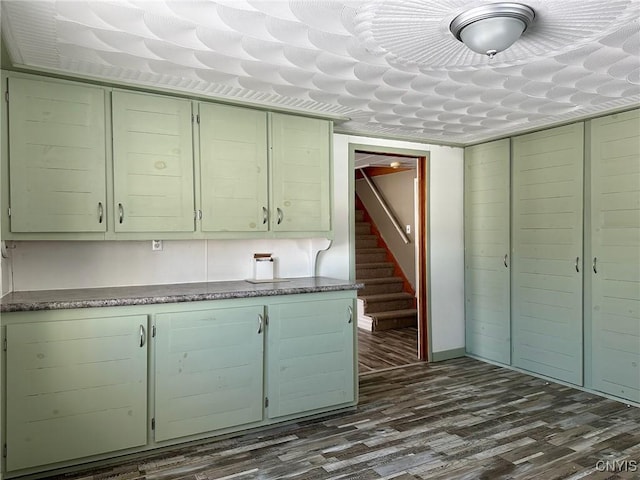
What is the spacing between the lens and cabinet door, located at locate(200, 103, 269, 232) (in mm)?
3068

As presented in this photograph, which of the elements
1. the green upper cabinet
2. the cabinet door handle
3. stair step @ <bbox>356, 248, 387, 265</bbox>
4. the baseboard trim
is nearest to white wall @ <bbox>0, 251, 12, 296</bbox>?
the green upper cabinet

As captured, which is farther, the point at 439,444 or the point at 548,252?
the point at 548,252

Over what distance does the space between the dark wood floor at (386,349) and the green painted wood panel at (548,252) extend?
111 centimetres

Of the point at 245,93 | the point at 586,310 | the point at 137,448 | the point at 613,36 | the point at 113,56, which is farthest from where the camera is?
the point at 586,310

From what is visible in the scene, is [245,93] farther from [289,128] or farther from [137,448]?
[137,448]

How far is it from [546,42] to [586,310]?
2.35 meters

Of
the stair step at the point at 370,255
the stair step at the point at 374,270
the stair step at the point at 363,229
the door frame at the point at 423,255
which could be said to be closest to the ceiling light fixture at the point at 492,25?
the door frame at the point at 423,255

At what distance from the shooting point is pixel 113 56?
7.97 feet

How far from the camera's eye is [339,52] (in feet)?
7.89

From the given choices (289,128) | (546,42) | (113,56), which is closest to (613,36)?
(546,42)

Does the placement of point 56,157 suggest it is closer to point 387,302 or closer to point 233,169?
point 233,169

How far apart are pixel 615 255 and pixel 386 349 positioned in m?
2.49

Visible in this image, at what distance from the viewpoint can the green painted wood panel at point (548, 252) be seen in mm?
3752

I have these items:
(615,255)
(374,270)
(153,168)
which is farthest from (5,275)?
(374,270)
